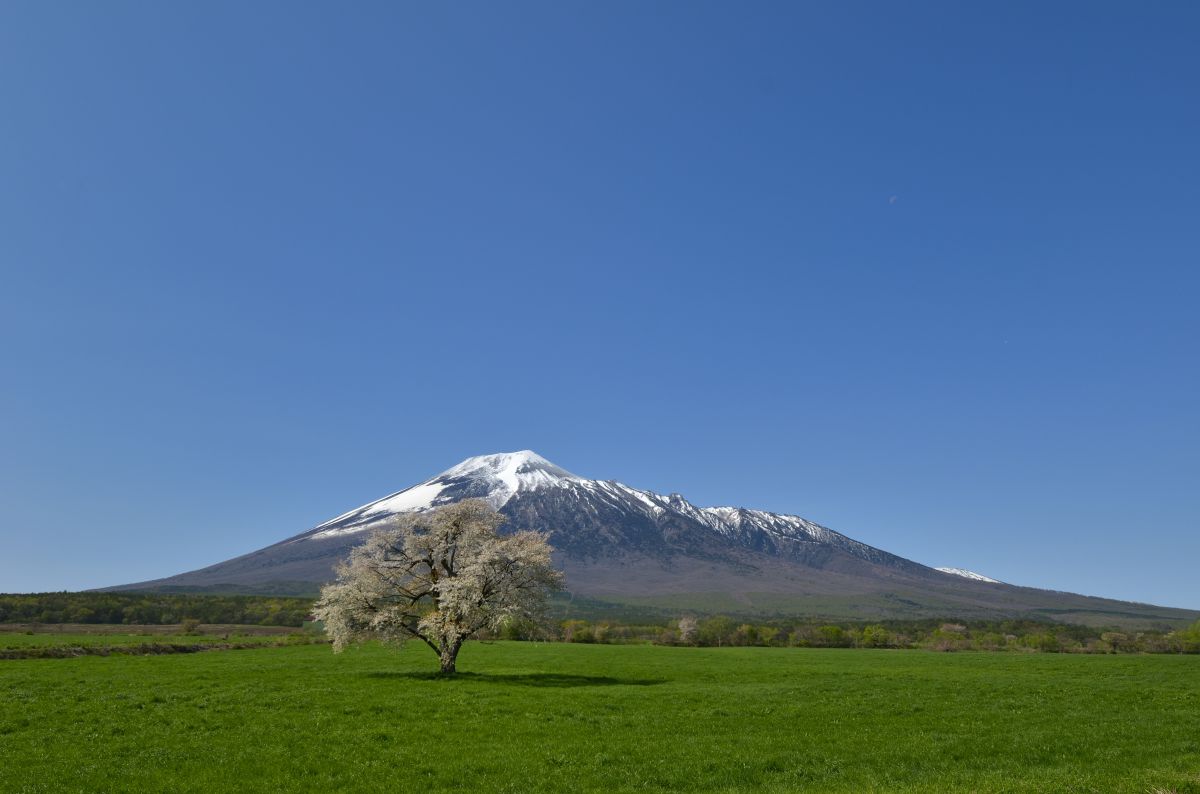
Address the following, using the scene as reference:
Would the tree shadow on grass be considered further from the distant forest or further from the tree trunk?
the distant forest

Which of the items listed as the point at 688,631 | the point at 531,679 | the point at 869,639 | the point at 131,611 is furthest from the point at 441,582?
A: the point at 131,611

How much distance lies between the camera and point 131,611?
151 m

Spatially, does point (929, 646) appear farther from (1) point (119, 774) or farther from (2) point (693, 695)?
(1) point (119, 774)

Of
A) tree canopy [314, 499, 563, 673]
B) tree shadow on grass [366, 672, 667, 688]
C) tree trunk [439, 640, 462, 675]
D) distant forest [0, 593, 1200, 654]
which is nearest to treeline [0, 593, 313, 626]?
distant forest [0, 593, 1200, 654]

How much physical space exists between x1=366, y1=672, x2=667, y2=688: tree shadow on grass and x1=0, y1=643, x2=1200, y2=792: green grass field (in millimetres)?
456

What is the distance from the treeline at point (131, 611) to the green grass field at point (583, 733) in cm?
10889

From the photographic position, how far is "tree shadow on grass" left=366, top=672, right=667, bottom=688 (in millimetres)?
46250

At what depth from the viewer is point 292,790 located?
20.2 meters

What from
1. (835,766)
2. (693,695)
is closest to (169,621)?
(693,695)

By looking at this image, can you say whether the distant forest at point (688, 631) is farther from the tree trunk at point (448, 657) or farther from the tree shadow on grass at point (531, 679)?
the tree trunk at point (448, 657)

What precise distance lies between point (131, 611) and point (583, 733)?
16160 centimetres

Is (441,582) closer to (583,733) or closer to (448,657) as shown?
(448,657)

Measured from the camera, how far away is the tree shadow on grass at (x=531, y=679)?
4625 centimetres

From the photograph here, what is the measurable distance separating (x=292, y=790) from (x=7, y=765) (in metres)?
10.1
